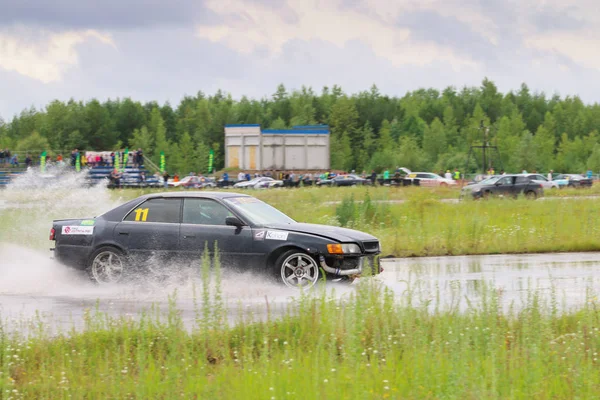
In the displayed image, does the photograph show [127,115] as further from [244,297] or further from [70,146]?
[244,297]

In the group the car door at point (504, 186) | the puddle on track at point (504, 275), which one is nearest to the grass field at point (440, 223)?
the puddle on track at point (504, 275)

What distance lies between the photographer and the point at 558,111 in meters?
159

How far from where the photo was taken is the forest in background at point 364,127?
128m

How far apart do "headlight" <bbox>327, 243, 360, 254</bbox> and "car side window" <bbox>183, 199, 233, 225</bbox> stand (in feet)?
5.42

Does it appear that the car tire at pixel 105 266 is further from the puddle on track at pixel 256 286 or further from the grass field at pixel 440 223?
the grass field at pixel 440 223

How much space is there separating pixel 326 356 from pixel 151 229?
602 cm

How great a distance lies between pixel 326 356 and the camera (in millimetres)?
6672

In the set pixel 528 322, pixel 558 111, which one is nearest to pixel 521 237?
pixel 528 322

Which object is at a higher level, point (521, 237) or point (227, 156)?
point (227, 156)

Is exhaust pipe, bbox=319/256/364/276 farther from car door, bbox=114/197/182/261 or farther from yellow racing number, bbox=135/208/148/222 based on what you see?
yellow racing number, bbox=135/208/148/222

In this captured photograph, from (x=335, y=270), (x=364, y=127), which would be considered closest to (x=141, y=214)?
(x=335, y=270)

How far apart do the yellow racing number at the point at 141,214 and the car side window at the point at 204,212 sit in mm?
615

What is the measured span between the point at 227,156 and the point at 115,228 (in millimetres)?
65371

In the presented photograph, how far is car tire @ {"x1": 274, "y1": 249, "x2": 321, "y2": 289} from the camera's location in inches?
Result: 443
